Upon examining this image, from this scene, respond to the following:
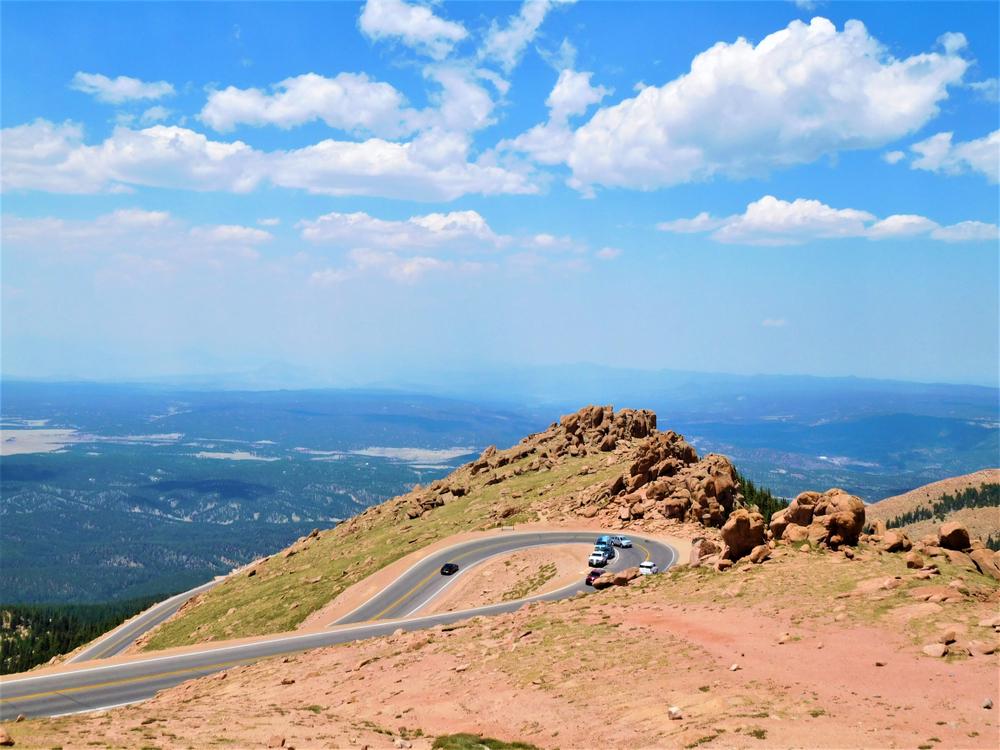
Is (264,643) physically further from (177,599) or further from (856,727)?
(177,599)

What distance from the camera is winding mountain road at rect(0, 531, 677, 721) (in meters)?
39.1

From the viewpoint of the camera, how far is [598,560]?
63.8 metres

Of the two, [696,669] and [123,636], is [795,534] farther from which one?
[123,636]

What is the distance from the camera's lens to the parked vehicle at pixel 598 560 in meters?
63.6

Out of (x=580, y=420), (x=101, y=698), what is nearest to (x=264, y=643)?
(x=101, y=698)

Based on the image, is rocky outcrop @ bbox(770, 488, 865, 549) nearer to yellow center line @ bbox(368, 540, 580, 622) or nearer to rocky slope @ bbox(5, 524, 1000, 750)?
rocky slope @ bbox(5, 524, 1000, 750)

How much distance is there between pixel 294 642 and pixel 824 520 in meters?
39.7

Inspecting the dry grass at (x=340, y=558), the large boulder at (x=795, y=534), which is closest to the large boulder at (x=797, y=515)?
the large boulder at (x=795, y=534)

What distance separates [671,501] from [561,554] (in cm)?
1726

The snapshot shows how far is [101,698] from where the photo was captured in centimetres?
3881

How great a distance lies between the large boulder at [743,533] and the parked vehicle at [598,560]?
765 inches

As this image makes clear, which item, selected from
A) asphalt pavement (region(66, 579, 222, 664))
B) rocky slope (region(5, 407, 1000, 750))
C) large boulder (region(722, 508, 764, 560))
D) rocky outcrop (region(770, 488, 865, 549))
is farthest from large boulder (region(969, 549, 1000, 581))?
asphalt pavement (region(66, 579, 222, 664))

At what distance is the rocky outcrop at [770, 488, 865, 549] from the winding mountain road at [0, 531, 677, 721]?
16.2 meters

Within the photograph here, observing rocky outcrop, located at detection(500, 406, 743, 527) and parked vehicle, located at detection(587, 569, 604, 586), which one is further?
rocky outcrop, located at detection(500, 406, 743, 527)
